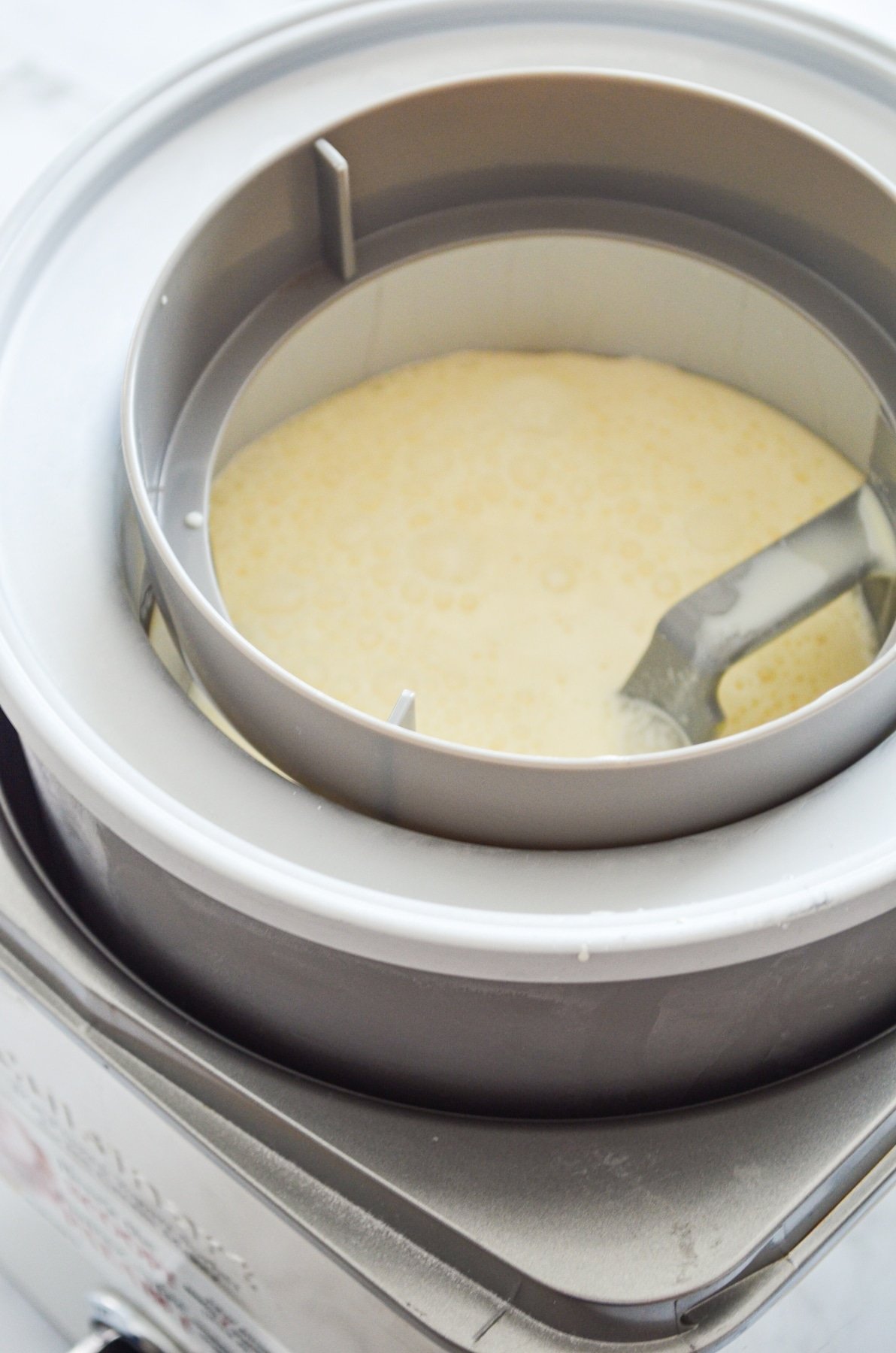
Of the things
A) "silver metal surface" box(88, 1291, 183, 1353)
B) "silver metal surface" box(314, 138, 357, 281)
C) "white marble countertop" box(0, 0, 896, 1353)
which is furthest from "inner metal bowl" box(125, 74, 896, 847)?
"silver metal surface" box(88, 1291, 183, 1353)

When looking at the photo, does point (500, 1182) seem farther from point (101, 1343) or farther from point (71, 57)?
→ point (71, 57)

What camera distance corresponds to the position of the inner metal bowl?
739mm

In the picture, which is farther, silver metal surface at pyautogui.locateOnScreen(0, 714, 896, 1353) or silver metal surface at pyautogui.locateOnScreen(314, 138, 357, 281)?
silver metal surface at pyautogui.locateOnScreen(314, 138, 357, 281)

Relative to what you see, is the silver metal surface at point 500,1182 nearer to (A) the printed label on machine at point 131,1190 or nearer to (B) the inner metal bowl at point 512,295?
(A) the printed label on machine at point 131,1190

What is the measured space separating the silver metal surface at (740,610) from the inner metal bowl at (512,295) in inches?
3.9

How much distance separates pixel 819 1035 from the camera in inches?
31.9

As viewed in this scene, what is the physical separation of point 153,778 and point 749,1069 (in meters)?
0.40

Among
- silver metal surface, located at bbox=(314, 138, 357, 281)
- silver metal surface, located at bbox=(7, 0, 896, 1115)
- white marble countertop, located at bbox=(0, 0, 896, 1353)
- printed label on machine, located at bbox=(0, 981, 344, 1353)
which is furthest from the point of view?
white marble countertop, located at bbox=(0, 0, 896, 1353)

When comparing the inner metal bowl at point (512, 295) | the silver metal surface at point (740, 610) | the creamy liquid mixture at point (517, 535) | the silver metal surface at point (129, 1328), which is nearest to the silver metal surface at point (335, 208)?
the inner metal bowl at point (512, 295)

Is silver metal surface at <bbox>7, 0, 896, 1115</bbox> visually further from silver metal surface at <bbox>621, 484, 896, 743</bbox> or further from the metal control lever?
the metal control lever

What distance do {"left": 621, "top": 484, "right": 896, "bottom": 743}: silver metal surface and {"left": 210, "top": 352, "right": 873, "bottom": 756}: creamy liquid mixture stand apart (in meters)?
0.03

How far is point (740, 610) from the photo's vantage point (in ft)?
3.18

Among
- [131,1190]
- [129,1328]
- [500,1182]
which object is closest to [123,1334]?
[129,1328]

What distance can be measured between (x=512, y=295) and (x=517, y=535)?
22cm
